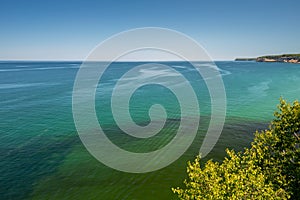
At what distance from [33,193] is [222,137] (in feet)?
107

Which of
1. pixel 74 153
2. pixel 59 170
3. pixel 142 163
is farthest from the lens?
pixel 74 153

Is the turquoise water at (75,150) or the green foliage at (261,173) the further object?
the turquoise water at (75,150)

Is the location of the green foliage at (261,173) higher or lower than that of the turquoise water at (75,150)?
higher

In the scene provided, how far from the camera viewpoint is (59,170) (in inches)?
1347

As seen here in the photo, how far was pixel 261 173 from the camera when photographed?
1711 cm

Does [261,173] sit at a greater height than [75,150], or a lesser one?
greater

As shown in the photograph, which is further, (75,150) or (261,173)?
(75,150)

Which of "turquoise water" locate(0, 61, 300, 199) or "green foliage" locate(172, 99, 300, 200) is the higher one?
"green foliage" locate(172, 99, 300, 200)

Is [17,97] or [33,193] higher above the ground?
[17,97]

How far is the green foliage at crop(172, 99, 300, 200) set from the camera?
53.9 ft

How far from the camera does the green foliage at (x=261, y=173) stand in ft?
53.9

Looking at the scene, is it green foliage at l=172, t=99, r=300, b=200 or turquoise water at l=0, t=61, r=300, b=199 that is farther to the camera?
turquoise water at l=0, t=61, r=300, b=199

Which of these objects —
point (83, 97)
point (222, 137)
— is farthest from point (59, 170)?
point (83, 97)

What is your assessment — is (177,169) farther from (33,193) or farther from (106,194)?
(33,193)
